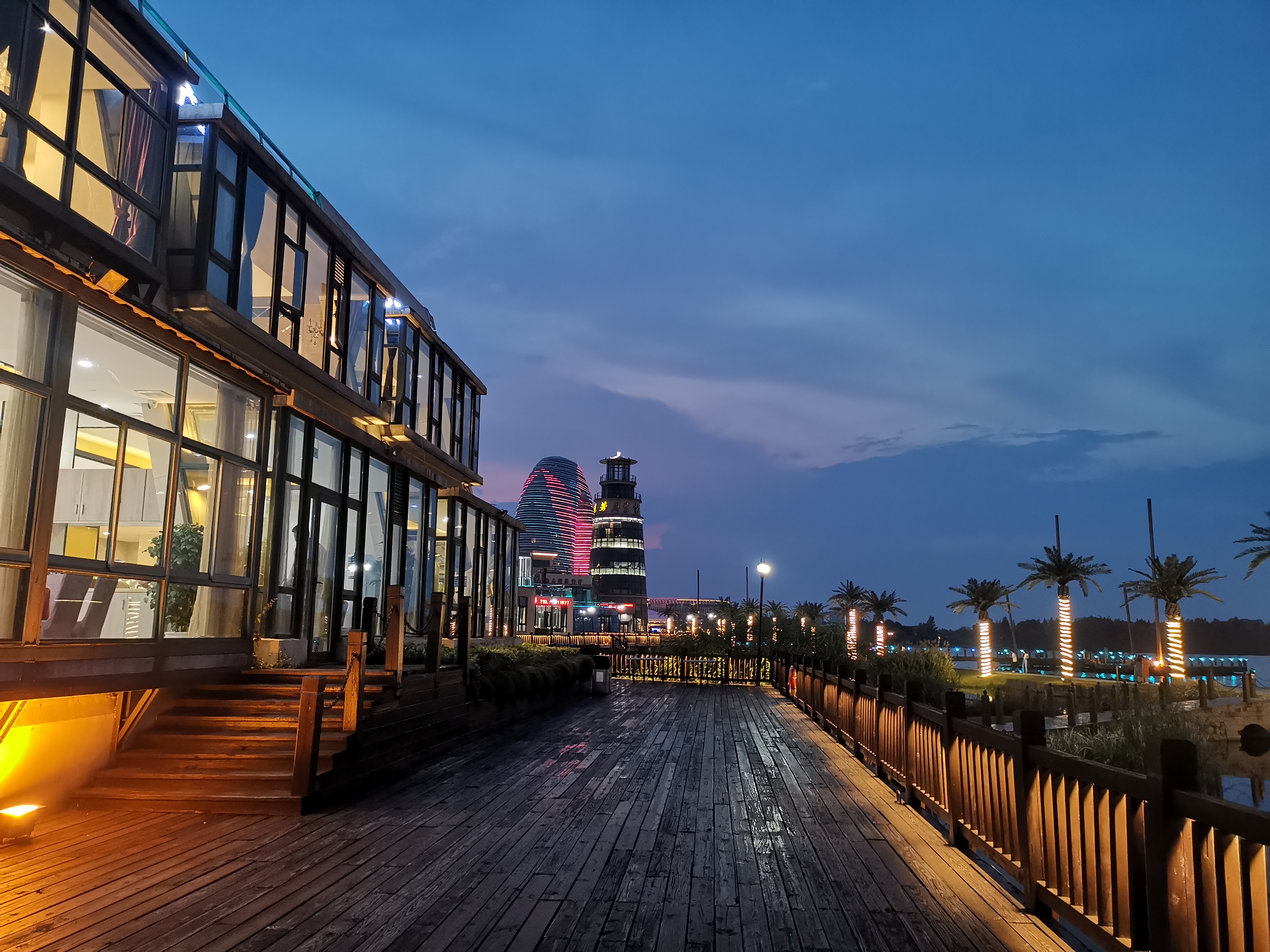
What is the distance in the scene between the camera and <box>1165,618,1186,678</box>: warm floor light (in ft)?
126

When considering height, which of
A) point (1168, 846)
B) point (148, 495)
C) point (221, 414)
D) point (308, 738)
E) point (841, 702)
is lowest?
point (841, 702)

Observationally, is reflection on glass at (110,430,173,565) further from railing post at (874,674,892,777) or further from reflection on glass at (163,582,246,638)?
railing post at (874,674,892,777)

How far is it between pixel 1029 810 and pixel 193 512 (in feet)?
30.8

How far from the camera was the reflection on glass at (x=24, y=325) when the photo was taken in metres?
6.99

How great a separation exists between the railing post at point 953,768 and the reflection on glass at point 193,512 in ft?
27.6

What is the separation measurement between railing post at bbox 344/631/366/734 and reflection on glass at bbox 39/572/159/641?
2.26m

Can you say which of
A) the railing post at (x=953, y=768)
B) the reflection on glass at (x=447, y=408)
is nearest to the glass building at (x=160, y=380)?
the reflection on glass at (x=447, y=408)

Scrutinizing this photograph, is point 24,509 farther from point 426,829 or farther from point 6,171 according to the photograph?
point 426,829

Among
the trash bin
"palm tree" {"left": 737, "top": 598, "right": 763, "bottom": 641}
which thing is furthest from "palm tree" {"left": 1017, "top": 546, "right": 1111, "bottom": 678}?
the trash bin

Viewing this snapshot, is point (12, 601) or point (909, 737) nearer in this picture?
point (12, 601)

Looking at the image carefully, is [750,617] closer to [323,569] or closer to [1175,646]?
[1175,646]

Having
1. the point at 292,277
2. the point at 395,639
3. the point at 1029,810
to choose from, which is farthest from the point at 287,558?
the point at 1029,810

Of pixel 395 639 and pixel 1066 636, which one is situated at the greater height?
pixel 395 639

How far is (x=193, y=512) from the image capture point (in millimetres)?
9836
